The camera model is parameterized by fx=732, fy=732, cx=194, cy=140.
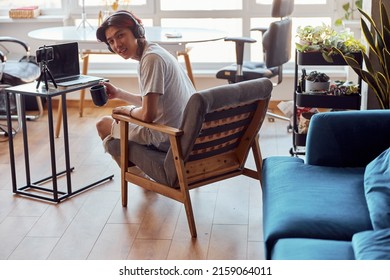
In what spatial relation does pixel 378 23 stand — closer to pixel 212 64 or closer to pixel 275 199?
pixel 275 199

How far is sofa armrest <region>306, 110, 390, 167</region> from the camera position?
344cm

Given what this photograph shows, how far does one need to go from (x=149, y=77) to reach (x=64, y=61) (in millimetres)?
732

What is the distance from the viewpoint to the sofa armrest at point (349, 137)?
11.3 feet

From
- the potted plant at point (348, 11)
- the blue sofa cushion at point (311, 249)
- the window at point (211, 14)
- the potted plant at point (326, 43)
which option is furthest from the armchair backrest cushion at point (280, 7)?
the blue sofa cushion at point (311, 249)

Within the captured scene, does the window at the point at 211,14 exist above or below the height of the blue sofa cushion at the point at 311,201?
above

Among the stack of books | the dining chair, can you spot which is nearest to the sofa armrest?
the dining chair

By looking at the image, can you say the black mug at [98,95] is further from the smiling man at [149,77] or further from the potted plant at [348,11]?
the potted plant at [348,11]

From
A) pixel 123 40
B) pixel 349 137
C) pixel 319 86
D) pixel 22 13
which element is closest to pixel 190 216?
pixel 349 137

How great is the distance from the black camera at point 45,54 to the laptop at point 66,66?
0.03m

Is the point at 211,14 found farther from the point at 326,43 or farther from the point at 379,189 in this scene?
the point at 379,189

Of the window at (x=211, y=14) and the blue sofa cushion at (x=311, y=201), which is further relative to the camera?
the window at (x=211, y=14)

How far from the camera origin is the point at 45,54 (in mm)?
4070

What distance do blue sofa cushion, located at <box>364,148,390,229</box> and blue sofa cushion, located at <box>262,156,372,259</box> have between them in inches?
2.0
